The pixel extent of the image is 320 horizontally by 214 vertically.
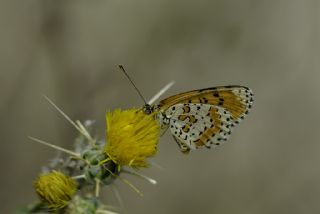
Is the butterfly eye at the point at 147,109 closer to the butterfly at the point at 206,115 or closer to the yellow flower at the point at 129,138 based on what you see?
the yellow flower at the point at 129,138

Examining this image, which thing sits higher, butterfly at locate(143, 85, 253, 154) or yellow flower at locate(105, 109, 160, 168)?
yellow flower at locate(105, 109, 160, 168)

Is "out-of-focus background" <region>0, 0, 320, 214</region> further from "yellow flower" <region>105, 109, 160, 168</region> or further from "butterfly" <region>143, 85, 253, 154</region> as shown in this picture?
"yellow flower" <region>105, 109, 160, 168</region>

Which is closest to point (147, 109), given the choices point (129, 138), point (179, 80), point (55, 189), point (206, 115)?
point (129, 138)

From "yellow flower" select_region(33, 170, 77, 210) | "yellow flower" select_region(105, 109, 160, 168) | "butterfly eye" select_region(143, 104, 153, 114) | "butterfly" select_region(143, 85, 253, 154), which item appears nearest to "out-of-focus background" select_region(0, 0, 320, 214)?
"butterfly" select_region(143, 85, 253, 154)

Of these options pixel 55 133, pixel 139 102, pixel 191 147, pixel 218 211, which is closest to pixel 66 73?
pixel 55 133

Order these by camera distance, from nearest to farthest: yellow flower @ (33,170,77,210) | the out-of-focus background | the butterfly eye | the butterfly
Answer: yellow flower @ (33,170,77,210) → the butterfly eye → the butterfly → the out-of-focus background

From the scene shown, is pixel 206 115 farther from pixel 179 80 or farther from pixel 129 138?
pixel 179 80

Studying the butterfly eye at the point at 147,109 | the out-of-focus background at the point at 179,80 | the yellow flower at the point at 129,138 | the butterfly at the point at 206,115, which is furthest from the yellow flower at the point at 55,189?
the out-of-focus background at the point at 179,80
